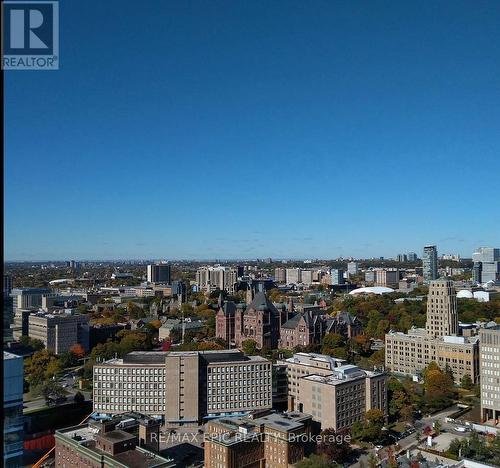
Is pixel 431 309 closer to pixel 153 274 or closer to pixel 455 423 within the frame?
pixel 455 423

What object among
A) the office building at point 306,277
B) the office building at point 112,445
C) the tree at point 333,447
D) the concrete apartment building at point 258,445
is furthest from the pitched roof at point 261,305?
the office building at point 306,277

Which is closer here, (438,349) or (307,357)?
(307,357)

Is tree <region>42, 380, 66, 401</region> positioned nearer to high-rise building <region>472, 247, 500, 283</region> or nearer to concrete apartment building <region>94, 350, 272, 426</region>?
concrete apartment building <region>94, 350, 272, 426</region>

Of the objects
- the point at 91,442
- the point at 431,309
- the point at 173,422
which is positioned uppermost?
the point at 431,309

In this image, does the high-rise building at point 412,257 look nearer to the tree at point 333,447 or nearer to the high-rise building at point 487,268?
the high-rise building at point 487,268

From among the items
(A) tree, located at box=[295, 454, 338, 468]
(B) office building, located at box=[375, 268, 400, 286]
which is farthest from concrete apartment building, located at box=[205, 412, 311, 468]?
(B) office building, located at box=[375, 268, 400, 286]

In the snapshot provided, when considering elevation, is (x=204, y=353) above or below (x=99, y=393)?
above

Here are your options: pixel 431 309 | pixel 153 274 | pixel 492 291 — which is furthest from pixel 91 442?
pixel 153 274

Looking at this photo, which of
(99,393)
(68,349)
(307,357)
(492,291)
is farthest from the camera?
(492,291)
